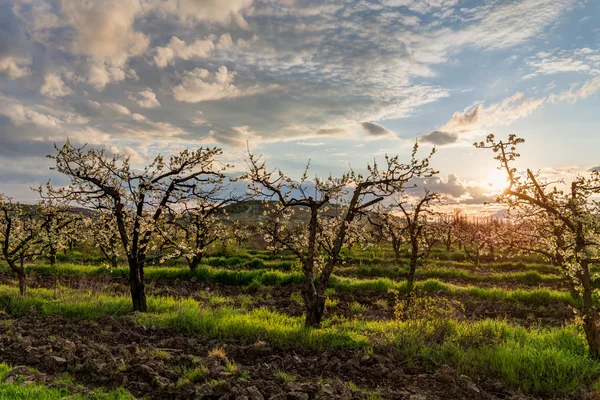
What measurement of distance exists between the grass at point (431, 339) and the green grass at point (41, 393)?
3.68 metres

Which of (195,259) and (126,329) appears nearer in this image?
(126,329)

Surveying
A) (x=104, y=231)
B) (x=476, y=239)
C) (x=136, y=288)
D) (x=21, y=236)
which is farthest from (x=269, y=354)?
(x=476, y=239)

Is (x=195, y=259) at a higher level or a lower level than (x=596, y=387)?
higher

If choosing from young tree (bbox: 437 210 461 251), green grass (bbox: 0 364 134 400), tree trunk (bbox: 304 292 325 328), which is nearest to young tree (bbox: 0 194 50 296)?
green grass (bbox: 0 364 134 400)

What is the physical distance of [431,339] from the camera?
9.57 metres

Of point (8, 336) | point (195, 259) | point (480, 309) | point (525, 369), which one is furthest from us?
point (195, 259)

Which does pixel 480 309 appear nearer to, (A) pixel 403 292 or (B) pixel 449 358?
(A) pixel 403 292

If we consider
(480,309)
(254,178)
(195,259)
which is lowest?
(480,309)

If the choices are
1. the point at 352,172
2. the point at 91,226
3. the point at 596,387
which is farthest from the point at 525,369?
the point at 91,226

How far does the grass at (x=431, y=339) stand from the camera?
8.03 meters

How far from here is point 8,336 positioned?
9.56 meters

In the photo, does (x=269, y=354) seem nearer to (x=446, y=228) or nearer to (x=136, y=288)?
(x=136, y=288)

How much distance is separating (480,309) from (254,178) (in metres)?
9.96

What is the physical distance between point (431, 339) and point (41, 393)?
777 centimetres
